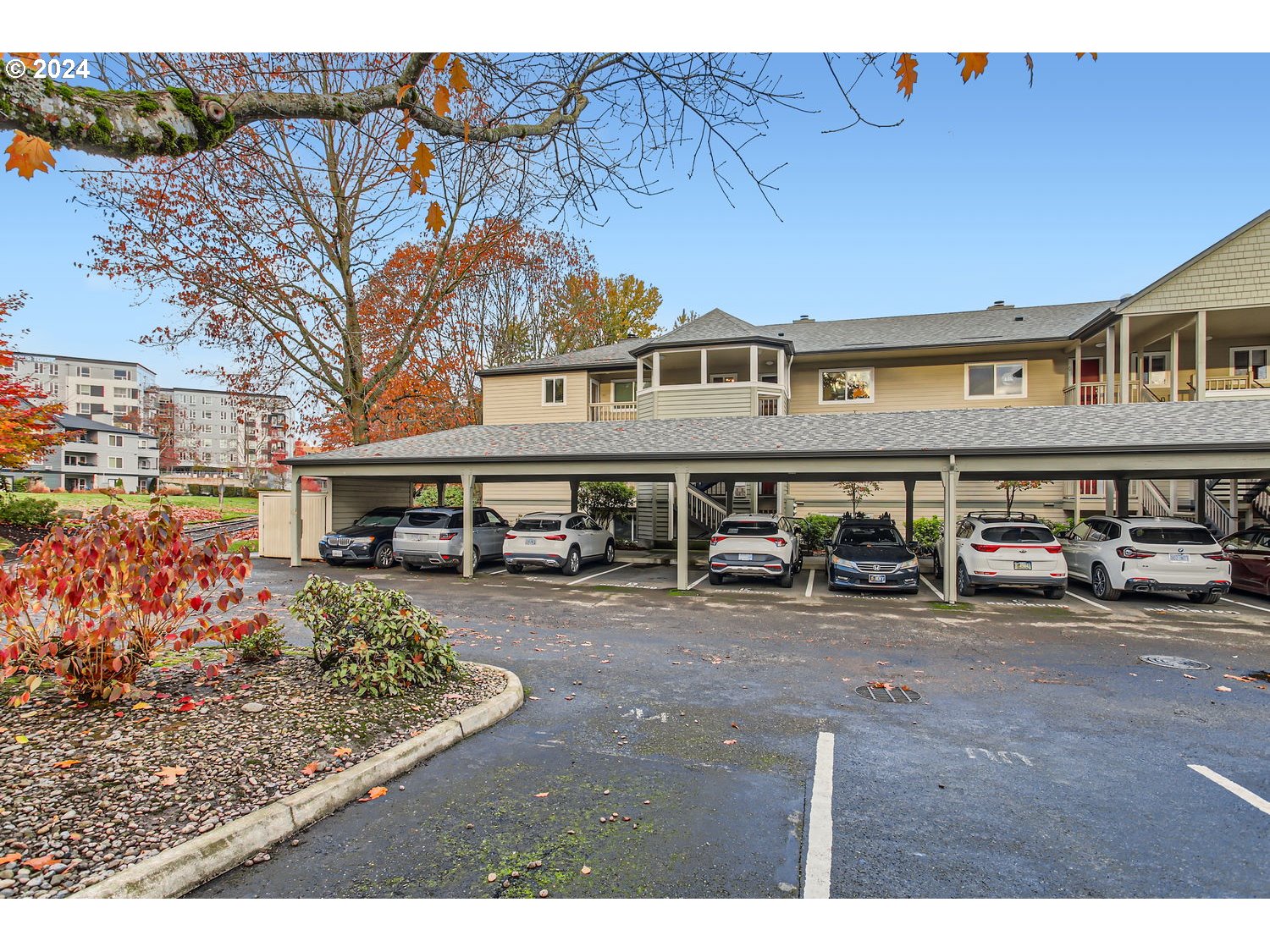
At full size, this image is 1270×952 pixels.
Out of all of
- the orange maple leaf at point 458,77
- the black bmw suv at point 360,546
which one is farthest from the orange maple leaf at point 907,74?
the black bmw suv at point 360,546

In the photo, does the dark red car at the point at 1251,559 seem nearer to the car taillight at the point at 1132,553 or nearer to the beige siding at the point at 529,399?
the car taillight at the point at 1132,553

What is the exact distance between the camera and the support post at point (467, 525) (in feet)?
53.6

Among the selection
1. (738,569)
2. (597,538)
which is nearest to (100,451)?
(597,538)

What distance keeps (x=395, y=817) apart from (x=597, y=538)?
1486 centimetres

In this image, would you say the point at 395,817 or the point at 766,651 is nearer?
the point at 395,817

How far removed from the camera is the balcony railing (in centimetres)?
2524

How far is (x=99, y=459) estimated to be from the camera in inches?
2724

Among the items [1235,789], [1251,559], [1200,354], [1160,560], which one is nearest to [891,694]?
[1235,789]

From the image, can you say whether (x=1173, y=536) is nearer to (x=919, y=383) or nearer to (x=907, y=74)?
(x=919, y=383)

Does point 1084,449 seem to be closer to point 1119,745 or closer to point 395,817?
point 1119,745

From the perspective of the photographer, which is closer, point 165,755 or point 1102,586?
point 165,755

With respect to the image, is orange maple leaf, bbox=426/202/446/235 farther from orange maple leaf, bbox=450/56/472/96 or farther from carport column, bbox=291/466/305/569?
carport column, bbox=291/466/305/569

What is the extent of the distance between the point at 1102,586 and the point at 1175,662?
569cm

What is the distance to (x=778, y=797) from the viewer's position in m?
4.18
